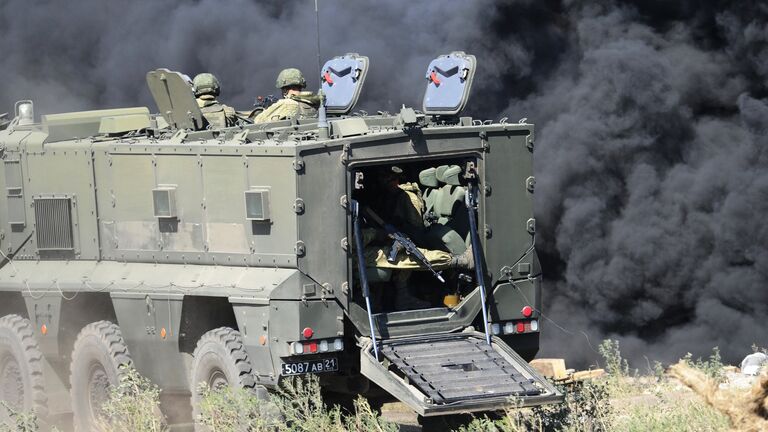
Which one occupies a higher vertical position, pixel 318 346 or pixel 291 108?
pixel 291 108

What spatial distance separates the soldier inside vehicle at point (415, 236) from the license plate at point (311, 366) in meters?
0.78

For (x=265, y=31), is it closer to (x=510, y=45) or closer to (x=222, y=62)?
(x=222, y=62)

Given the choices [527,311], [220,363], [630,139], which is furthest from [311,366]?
[630,139]

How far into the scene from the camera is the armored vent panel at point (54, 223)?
596 inches

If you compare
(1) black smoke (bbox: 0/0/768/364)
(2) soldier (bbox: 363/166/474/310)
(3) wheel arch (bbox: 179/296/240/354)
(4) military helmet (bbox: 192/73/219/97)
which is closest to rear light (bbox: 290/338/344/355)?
(2) soldier (bbox: 363/166/474/310)

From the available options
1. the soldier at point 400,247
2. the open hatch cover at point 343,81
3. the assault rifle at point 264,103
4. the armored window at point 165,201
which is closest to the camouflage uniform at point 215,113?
the assault rifle at point 264,103

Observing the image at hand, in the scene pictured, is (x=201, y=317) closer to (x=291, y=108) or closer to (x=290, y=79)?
(x=291, y=108)

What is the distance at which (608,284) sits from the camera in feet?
69.2

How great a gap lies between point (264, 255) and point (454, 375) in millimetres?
1741

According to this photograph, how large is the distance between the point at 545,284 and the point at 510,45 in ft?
10.3

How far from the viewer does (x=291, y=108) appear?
15.4 meters

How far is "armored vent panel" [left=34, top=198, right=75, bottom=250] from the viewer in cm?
1513

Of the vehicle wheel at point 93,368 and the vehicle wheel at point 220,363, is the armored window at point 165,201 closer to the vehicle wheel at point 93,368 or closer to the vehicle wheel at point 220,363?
the vehicle wheel at point 220,363

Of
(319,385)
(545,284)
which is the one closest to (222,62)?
(545,284)
